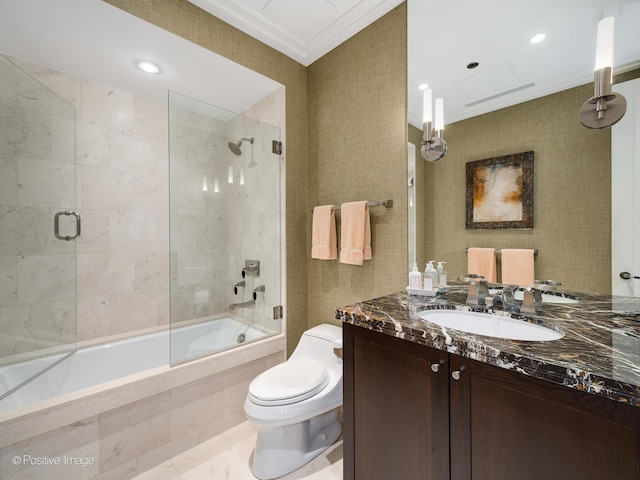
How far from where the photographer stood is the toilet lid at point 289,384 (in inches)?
54.3

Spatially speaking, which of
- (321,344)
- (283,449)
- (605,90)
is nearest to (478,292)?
(605,90)

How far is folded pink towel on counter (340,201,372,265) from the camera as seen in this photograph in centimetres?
174

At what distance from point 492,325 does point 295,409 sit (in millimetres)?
970

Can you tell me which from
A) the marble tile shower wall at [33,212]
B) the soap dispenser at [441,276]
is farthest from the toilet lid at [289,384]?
the marble tile shower wall at [33,212]

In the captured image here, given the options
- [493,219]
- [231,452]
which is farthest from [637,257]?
[231,452]

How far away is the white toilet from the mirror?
0.85 metres

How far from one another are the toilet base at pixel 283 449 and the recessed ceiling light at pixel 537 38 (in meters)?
2.12

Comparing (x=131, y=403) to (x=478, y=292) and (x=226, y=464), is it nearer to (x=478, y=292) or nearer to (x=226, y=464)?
(x=226, y=464)

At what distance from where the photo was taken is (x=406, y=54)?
1.62 m

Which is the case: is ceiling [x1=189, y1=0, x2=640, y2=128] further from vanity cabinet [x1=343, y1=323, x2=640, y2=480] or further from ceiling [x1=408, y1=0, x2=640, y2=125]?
vanity cabinet [x1=343, y1=323, x2=640, y2=480]

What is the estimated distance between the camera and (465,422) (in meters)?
0.80

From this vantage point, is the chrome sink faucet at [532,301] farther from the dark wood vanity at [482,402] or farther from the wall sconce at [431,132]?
the wall sconce at [431,132]

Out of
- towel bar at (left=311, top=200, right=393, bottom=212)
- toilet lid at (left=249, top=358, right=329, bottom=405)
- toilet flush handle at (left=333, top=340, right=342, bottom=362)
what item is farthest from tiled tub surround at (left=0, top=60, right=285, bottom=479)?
towel bar at (left=311, top=200, right=393, bottom=212)

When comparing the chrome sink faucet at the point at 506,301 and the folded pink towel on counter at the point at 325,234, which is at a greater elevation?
the folded pink towel on counter at the point at 325,234
